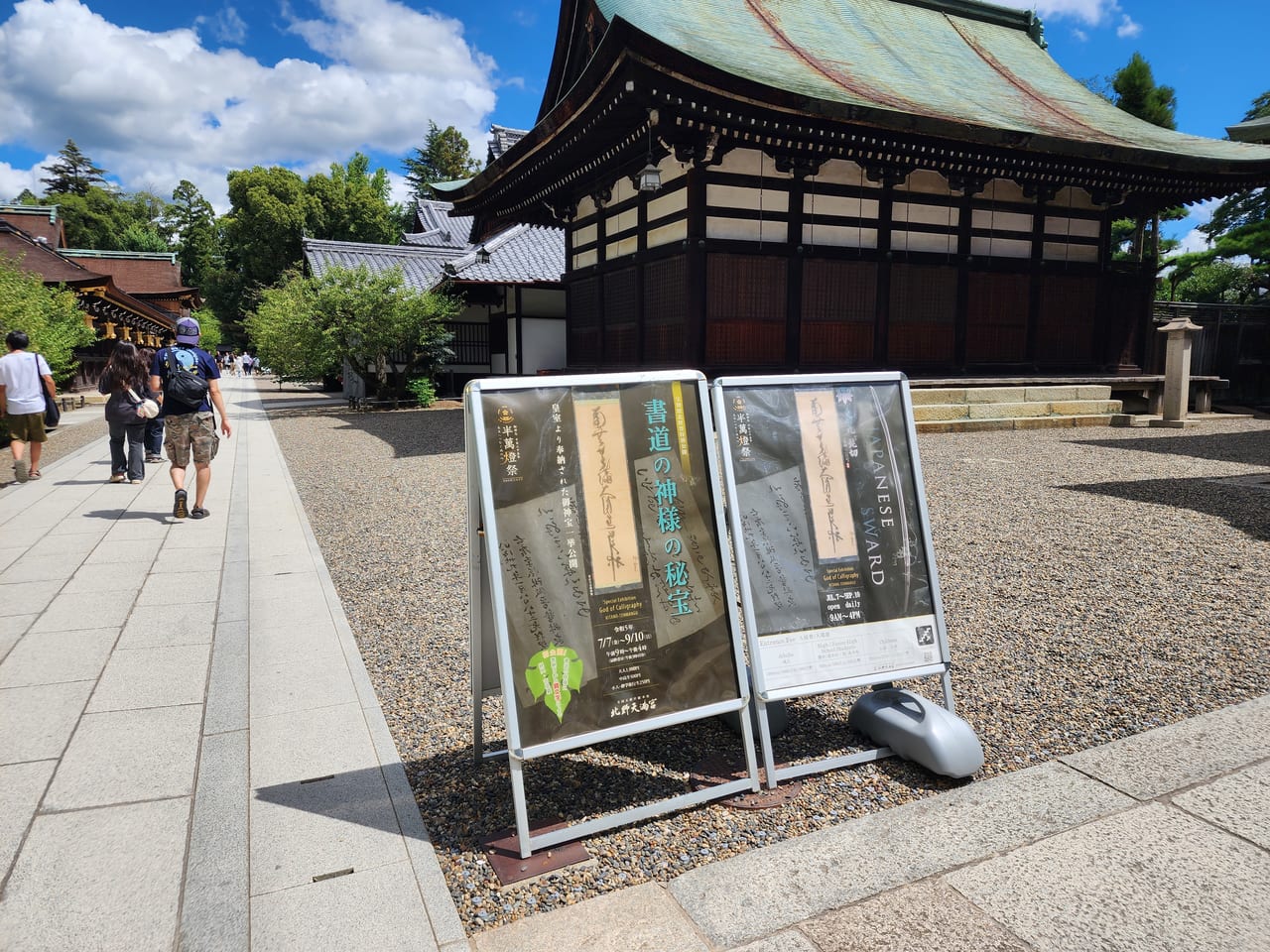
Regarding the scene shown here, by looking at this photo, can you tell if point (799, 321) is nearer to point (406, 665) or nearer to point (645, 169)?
point (645, 169)

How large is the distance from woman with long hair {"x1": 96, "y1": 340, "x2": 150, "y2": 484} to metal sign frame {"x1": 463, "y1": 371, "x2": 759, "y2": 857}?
6773 millimetres

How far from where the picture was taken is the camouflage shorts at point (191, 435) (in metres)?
6.26

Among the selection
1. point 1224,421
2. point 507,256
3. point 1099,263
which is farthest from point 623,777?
point 507,256

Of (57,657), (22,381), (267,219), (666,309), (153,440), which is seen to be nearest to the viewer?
(57,657)

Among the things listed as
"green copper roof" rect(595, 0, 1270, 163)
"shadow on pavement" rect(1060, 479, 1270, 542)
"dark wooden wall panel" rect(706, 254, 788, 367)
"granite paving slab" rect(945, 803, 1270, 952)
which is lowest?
"granite paving slab" rect(945, 803, 1270, 952)

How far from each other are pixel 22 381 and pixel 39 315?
8155mm

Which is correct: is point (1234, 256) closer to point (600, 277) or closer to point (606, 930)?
point (600, 277)

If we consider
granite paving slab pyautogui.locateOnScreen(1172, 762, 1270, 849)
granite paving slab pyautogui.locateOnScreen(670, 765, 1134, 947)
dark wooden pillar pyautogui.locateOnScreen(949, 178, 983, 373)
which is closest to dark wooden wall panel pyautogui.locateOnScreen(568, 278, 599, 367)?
dark wooden pillar pyautogui.locateOnScreen(949, 178, 983, 373)

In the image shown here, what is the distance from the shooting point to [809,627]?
2.65m

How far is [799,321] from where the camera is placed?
11820mm

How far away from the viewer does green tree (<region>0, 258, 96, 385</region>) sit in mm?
13031

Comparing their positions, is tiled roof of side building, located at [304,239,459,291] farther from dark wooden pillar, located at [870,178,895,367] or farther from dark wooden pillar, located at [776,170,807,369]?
dark wooden pillar, located at [870,178,895,367]

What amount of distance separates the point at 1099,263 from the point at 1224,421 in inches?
162

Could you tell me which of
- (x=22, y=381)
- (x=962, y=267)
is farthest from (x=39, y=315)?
(x=962, y=267)
